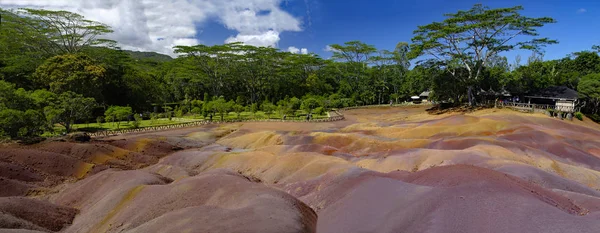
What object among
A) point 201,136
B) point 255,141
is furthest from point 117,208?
point 201,136

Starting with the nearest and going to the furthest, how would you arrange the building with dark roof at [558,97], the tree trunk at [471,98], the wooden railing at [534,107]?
the wooden railing at [534,107] < the building with dark roof at [558,97] < the tree trunk at [471,98]

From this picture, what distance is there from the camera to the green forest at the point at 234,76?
146ft

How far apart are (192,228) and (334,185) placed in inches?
322

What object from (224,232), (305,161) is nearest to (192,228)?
(224,232)

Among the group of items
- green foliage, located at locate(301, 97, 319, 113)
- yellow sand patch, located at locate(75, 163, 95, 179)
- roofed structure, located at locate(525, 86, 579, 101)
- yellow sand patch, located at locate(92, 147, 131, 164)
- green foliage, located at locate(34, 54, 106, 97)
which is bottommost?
yellow sand patch, located at locate(75, 163, 95, 179)

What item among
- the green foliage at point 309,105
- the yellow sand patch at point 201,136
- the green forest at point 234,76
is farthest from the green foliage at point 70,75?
the green foliage at point 309,105

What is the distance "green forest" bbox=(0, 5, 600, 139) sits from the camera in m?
44.4

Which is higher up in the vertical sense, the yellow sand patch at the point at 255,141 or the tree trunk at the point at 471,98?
the tree trunk at the point at 471,98

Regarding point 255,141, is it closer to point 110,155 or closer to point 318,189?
point 110,155

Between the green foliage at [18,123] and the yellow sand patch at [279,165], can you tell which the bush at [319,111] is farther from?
the green foliage at [18,123]

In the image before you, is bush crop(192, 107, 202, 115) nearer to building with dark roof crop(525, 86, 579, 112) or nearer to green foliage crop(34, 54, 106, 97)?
green foliage crop(34, 54, 106, 97)

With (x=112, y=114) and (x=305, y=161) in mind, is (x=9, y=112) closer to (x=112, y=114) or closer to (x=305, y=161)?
(x=112, y=114)

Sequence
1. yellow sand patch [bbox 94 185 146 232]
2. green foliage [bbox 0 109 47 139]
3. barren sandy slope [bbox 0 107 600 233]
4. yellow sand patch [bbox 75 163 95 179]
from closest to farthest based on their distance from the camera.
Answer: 1. barren sandy slope [bbox 0 107 600 233]
2. yellow sand patch [bbox 94 185 146 232]
3. yellow sand patch [bbox 75 163 95 179]
4. green foliage [bbox 0 109 47 139]

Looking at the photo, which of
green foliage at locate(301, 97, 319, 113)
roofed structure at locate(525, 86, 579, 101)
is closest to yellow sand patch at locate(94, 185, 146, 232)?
green foliage at locate(301, 97, 319, 113)
